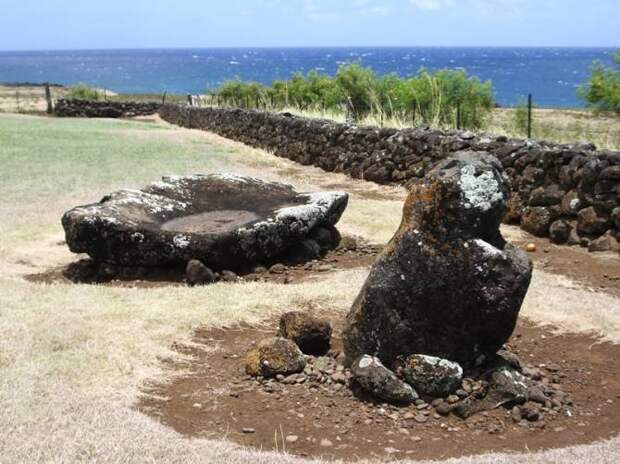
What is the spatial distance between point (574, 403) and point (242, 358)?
2526 millimetres

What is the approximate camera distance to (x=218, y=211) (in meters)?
11.1

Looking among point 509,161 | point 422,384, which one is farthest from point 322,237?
point 422,384

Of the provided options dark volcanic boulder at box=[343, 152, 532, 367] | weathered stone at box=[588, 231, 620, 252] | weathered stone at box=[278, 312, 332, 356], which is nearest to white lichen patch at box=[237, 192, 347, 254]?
weathered stone at box=[278, 312, 332, 356]

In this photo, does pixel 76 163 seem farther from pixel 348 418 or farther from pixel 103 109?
pixel 103 109

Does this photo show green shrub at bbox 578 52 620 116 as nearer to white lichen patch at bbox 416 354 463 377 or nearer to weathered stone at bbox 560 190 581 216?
weathered stone at bbox 560 190 581 216

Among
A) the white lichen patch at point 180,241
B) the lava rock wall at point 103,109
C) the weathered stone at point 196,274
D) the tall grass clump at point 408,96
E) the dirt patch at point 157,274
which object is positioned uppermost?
the tall grass clump at point 408,96

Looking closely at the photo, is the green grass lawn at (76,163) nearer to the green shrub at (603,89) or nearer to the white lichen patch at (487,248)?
the white lichen patch at (487,248)

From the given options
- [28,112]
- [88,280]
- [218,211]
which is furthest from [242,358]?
[28,112]

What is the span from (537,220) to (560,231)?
1.84ft

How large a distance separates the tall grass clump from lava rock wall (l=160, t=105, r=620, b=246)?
5.86 feet

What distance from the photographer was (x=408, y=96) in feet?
74.3

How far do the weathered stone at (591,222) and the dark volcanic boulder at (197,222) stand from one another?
3.45m

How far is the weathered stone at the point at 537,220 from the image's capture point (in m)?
11.9

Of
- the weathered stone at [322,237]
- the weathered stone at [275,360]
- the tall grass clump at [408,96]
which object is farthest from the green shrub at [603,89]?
the weathered stone at [275,360]
